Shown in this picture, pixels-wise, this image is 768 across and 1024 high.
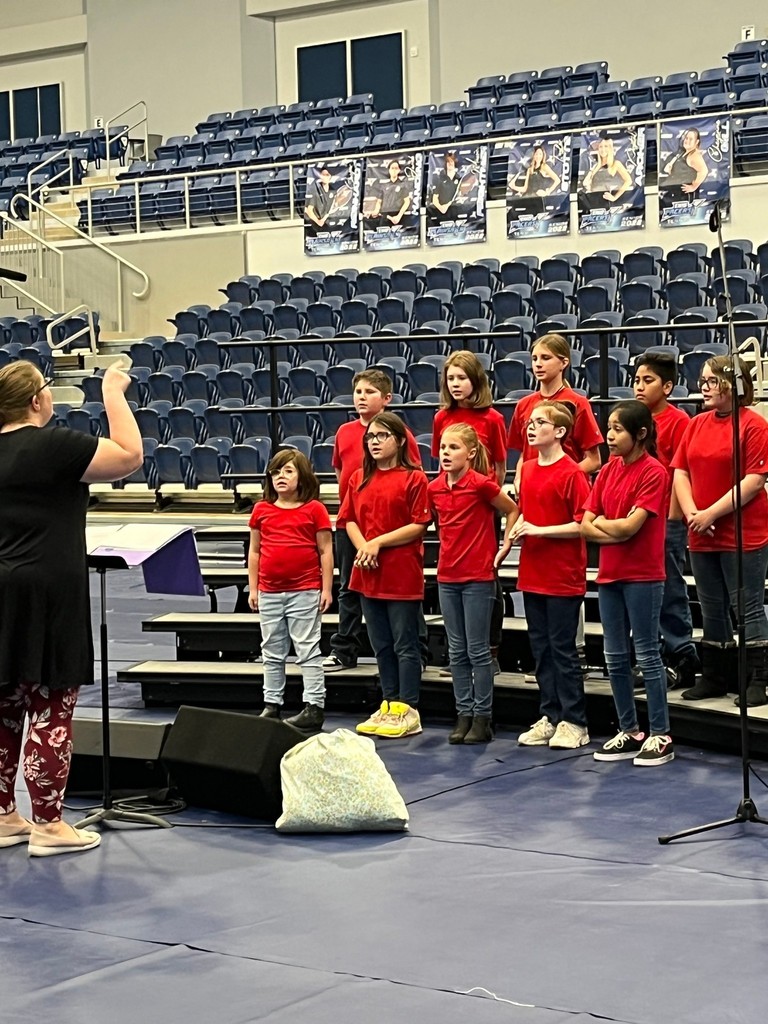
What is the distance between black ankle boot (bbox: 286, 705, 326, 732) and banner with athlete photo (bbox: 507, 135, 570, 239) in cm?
1065

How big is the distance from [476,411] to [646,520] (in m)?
1.21

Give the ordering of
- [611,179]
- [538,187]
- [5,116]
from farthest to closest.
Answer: [5,116] → [538,187] → [611,179]

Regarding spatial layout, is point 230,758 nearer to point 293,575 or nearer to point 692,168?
point 293,575

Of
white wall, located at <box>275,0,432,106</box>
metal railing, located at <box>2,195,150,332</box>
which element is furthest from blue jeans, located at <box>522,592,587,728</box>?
white wall, located at <box>275,0,432,106</box>

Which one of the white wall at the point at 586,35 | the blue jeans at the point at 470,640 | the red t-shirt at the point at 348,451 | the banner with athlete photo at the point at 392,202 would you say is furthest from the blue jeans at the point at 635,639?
the white wall at the point at 586,35

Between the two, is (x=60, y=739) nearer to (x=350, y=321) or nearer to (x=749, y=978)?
(x=749, y=978)

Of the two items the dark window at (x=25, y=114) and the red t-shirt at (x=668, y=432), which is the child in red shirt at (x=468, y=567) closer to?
the red t-shirt at (x=668, y=432)

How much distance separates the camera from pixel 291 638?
6883 millimetres

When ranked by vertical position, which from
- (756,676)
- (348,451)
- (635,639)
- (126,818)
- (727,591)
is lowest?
(126,818)

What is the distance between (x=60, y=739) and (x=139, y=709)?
8.75 ft

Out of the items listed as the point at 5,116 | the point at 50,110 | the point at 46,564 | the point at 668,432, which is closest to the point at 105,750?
the point at 46,564

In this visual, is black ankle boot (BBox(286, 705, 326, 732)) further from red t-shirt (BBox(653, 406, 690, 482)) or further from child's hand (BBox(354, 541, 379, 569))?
red t-shirt (BBox(653, 406, 690, 482))

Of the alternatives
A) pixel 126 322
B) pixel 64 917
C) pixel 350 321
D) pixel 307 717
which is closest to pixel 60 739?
pixel 64 917

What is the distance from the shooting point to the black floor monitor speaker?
541 cm
